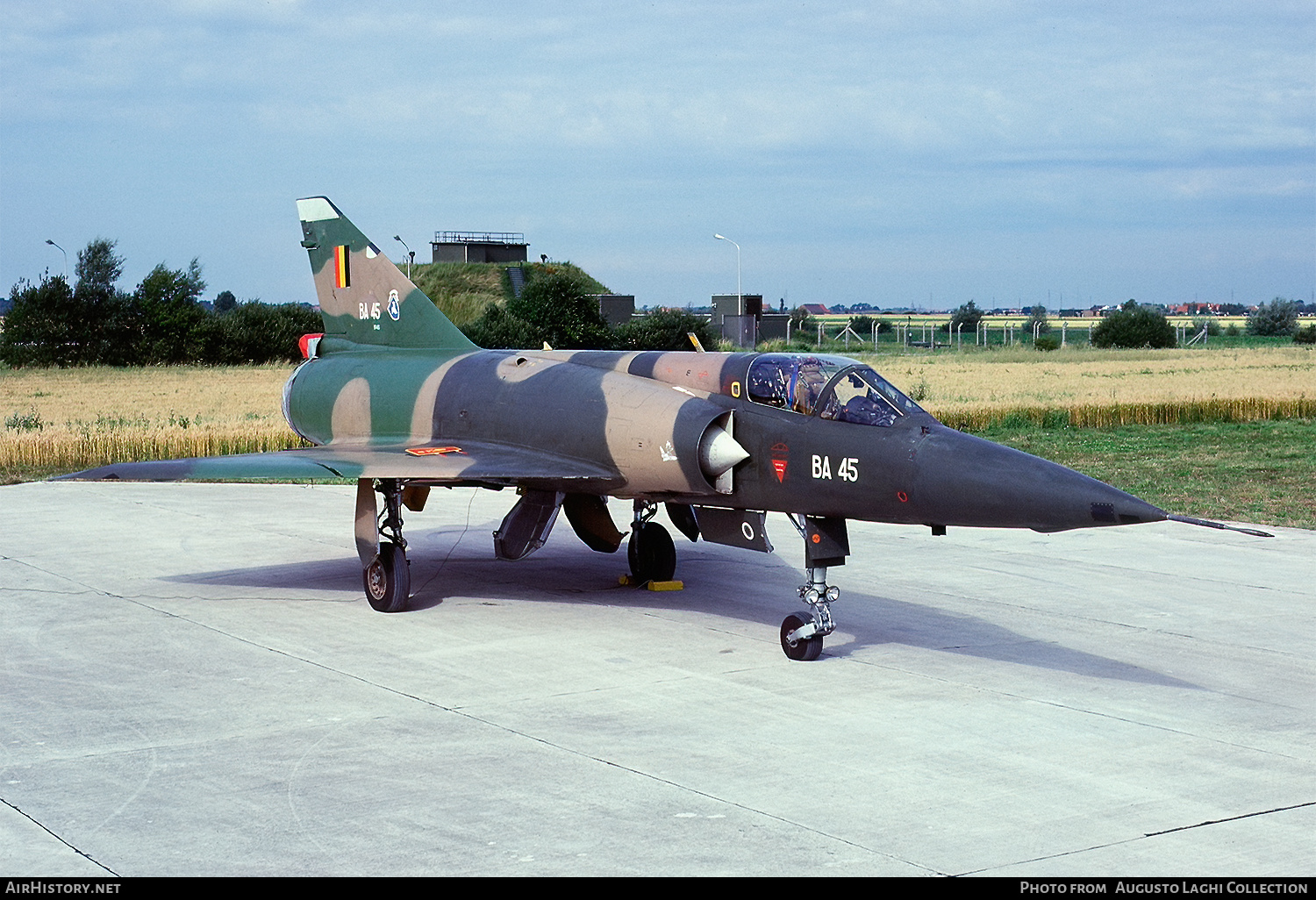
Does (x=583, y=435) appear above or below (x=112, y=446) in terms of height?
above

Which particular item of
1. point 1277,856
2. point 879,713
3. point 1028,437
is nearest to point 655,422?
point 879,713

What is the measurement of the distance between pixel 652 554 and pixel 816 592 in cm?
356

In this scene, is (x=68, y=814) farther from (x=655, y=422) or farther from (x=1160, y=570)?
(x=1160, y=570)

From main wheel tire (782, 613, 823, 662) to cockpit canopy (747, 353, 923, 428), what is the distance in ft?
5.27

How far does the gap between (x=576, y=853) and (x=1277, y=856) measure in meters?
3.33

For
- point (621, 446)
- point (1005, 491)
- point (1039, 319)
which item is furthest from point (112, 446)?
point (1039, 319)

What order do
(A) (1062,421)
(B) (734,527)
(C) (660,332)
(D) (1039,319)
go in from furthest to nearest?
(D) (1039,319) → (C) (660,332) → (A) (1062,421) → (B) (734,527)

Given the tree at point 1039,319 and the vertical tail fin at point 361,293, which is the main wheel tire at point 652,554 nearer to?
the vertical tail fin at point 361,293

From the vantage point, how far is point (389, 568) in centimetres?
1270

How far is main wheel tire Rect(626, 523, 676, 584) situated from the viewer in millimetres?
14016

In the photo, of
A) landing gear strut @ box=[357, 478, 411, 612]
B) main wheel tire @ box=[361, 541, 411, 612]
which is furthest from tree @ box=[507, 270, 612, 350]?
main wheel tire @ box=[361, 541, 411, 612]

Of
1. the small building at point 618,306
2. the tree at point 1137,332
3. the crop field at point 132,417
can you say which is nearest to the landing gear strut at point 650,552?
the crop field at point 132,417

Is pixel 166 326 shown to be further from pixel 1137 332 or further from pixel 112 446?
pixel 1137 332

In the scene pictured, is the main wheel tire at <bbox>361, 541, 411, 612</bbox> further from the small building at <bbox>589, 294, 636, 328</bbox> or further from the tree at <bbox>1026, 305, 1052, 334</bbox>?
the tree at <bbox>1026, 305, 1052, 334</bbox>
